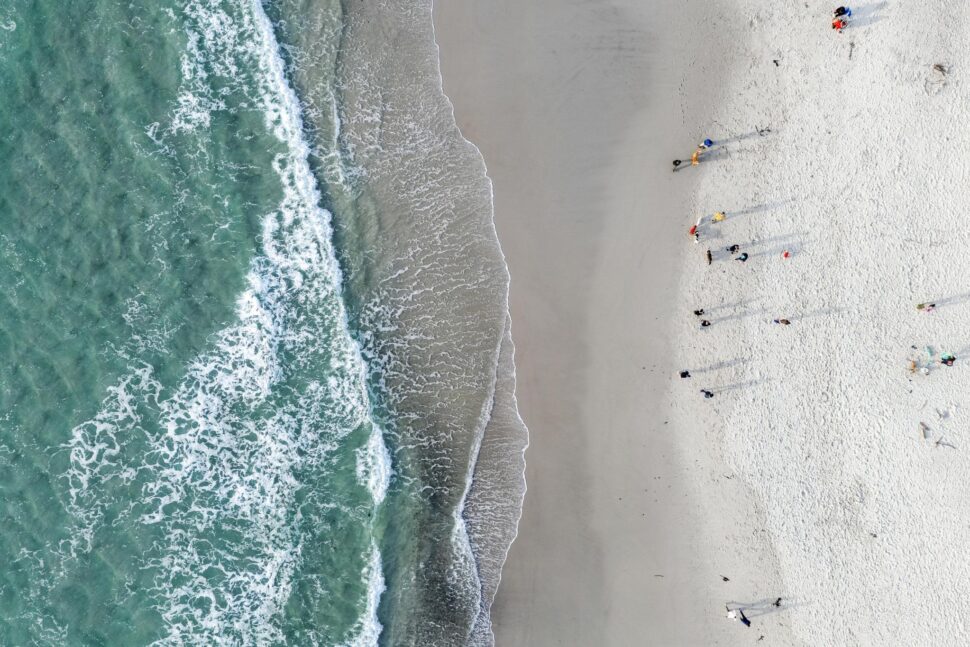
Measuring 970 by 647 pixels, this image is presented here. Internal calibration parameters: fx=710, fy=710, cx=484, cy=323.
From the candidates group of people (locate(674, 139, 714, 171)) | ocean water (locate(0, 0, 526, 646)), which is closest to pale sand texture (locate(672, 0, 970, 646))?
group of people (locate(674, 139, 714, 171))

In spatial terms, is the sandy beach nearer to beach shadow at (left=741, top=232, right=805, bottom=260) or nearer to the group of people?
beach shadow at (left=741, top=232, right=805, bottom=260)

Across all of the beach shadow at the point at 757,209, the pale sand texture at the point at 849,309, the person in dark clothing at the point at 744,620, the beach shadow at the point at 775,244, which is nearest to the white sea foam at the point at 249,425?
the person in dark clothing at the point at 744,620

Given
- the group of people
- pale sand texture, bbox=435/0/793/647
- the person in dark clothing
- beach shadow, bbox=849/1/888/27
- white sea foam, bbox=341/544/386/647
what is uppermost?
beach shadow, bbox=849/1/888/27

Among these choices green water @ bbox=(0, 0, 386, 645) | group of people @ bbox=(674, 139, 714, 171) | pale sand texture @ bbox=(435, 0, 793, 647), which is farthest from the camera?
group of people @ bbox=(674, 139, 714, 171)

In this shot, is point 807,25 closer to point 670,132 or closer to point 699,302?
point 670,132

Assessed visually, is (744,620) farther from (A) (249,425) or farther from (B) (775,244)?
(A) (249,425)

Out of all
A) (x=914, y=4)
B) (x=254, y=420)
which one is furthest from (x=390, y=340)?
(x=914, y=4)

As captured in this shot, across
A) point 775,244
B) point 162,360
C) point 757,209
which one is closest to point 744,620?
point 775,244
